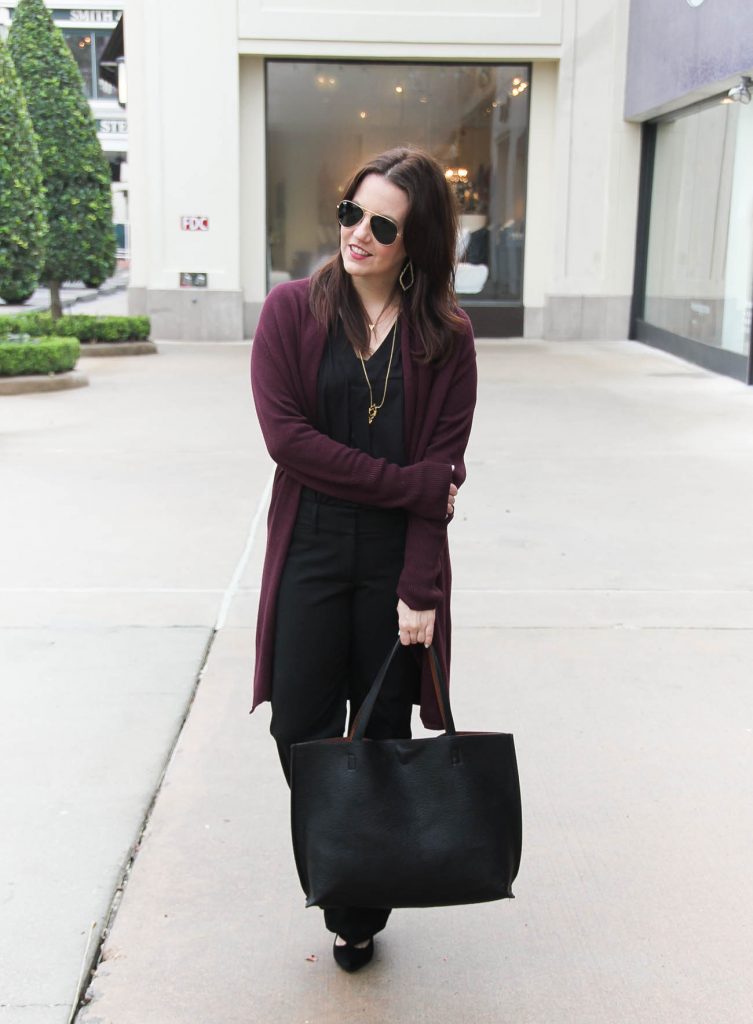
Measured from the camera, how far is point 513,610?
17.6 ft

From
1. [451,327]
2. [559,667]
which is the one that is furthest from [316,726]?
[559,667]

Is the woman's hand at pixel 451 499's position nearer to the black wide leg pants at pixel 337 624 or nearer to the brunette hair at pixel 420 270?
the black wide leg pants at pixel 337 624

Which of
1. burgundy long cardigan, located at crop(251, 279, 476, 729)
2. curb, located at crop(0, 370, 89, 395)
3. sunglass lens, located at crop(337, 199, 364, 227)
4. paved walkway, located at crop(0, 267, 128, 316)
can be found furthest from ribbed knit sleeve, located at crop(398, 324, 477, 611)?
paved walkway, located at crop(0, 267, 128, 316)

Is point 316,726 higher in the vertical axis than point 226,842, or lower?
higher

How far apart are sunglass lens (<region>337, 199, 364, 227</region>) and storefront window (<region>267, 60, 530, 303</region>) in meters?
16.1

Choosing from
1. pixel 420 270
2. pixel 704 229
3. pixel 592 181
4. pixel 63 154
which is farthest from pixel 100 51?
pixel 420 270

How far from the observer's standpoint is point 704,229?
15016 millimetres

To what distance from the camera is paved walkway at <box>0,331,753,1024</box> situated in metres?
2.72

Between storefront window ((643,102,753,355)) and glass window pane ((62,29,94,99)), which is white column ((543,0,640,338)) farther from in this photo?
glass window pane ((62,29,94,99))

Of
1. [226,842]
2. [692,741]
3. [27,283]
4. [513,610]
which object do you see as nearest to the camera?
[226,842]

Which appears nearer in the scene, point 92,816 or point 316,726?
point 316,726

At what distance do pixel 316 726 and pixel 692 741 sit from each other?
5.82ft

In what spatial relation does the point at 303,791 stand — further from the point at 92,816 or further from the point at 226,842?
the point at 92,816

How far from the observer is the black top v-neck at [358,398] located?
263 cm
